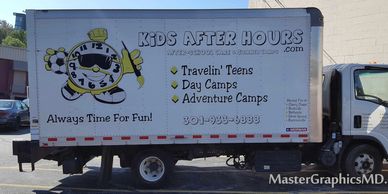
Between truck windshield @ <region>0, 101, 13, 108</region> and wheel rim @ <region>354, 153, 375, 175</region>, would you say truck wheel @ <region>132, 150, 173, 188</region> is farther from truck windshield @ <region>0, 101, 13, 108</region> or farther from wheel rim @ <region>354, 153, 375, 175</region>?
truck windshield @ <region>0, 101, 13, 108</region>

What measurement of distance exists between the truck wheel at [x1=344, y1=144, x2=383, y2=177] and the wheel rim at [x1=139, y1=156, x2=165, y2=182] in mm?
3428

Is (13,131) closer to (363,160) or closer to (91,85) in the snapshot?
(91,85)

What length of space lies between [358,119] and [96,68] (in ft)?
15.8

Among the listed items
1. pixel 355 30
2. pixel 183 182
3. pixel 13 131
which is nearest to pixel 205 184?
pixel 183 182

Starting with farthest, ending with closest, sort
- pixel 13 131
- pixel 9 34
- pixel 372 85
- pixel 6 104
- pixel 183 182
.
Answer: pixel 9 34, pixel 6 104, pixel 13 131, pixel 183 182, pixel 372 85

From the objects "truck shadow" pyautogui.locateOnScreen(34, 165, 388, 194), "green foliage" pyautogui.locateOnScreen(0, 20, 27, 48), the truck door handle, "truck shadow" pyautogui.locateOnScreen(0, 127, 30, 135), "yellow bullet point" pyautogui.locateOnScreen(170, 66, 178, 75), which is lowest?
"truck shadow" pyautogui.locateOnScreen(34, 165, 388, 194)

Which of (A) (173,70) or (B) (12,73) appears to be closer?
(A) (173,70)

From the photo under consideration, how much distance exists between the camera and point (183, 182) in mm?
9016

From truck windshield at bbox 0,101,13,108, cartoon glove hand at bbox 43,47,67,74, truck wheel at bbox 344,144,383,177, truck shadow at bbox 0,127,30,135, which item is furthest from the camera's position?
truck windshield at bbox 0,101,13,108

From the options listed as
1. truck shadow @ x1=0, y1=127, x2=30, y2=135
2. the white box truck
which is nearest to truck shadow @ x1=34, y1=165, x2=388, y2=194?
the white box truck

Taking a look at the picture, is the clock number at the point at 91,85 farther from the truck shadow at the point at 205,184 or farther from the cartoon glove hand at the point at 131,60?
the truck shadow at the point at 205,184

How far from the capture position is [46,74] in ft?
26.3

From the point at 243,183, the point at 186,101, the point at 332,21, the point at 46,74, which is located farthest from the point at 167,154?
the point at 332,21

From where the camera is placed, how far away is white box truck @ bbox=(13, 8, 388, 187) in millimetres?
8031
